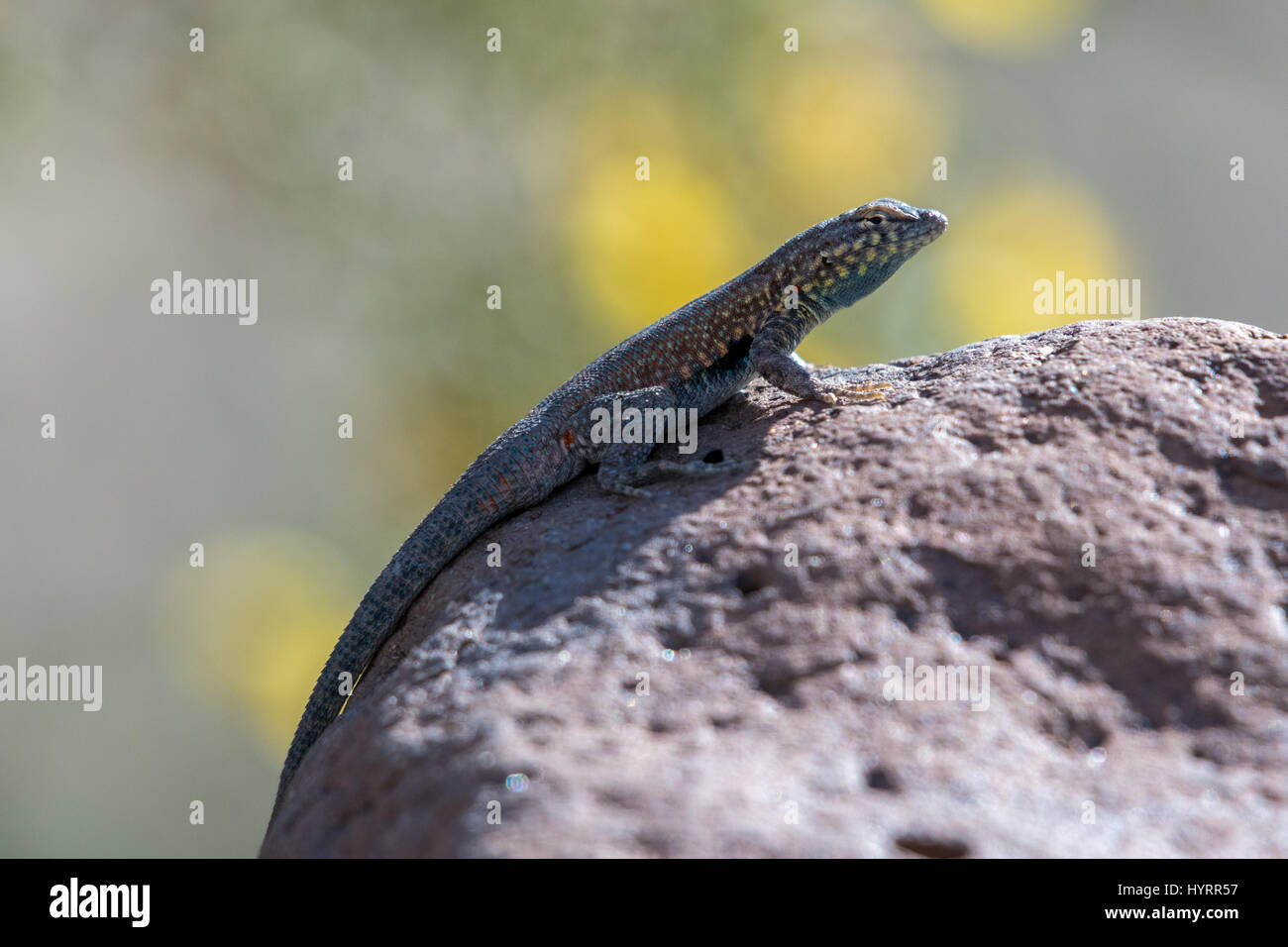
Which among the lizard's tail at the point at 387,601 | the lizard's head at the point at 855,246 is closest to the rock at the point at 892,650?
the lizard's tail at the point at 387,601

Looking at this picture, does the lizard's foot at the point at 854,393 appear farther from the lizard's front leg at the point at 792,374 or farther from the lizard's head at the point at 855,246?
the lizard's head at the point at 855,246

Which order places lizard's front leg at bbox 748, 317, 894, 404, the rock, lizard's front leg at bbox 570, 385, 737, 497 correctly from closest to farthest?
the rock
lizard's front leg at bbox 570, 385, 737, 497
lizard's front leg at bbox 748, 317, 894, 404

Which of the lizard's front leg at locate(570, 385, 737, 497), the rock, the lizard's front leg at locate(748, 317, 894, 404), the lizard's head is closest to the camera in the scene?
the rock

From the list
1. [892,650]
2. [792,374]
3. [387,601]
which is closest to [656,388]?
[792,374]

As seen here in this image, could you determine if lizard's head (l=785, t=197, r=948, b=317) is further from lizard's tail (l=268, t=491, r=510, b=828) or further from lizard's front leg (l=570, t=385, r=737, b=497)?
lizard's tail (l=268, t=491, r=510, b=828)

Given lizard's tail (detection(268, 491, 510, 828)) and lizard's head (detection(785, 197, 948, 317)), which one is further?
lizard's head (detection(785, 197, 948, 317))

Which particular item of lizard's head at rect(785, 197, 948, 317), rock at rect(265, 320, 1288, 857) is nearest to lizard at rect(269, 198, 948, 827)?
lizard's head at rect(785, 197, 948, 317)
